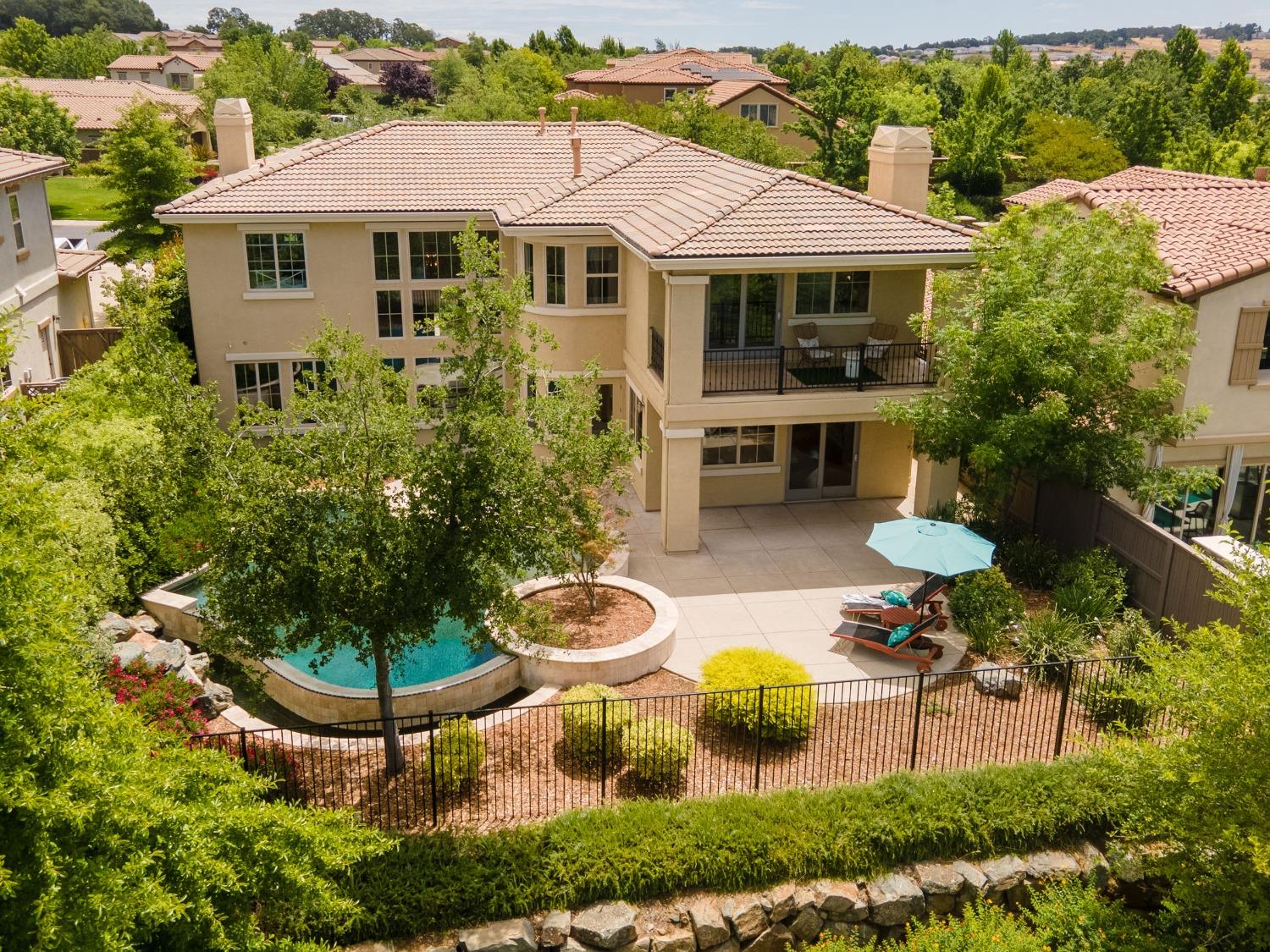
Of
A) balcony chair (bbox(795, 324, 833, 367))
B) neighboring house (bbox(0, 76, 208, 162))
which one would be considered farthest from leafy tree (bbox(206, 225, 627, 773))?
neighboring house (bbox(0, 76, 208, 162))

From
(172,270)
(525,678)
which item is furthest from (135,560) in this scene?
(172,270)

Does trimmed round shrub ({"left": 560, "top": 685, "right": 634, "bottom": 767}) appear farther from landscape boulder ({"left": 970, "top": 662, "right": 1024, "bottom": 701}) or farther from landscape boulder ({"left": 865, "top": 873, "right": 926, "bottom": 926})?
landscape boulder ({"left": 970, "top": 662, "right": 1024, "bottom": 701})

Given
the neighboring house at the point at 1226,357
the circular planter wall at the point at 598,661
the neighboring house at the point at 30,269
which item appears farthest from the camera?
the neighboring house at the point at 30,269

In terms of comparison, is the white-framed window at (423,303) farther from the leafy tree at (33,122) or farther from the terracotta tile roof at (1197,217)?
the leafy tree at (33,122)

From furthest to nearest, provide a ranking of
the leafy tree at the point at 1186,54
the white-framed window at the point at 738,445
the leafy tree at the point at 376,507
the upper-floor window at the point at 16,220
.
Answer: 1. the leafy tree at the point at 1186,54
2. the upper-floor window at the point at 16,220
3. the white-framed window at the point at 738,445
4. the leafy tree at the point at 376,507

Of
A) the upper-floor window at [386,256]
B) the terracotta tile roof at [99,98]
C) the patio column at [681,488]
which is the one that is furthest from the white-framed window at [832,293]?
the terracotta tile roof at [99,98]

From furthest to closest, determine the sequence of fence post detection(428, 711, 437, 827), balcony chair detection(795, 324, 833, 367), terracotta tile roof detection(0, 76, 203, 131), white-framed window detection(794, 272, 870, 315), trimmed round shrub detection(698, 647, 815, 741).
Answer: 1. terracotta tile roof detection(0, 76, 203, 131)
2. white-framed window detection(794, 272, 870, 315)
3. balcony chair detection(795, 324, 833, 367)
4. trimmed round shrub detection(698, 647, 815, 741)
5. fence post detection(428, 711, 437, 827)
